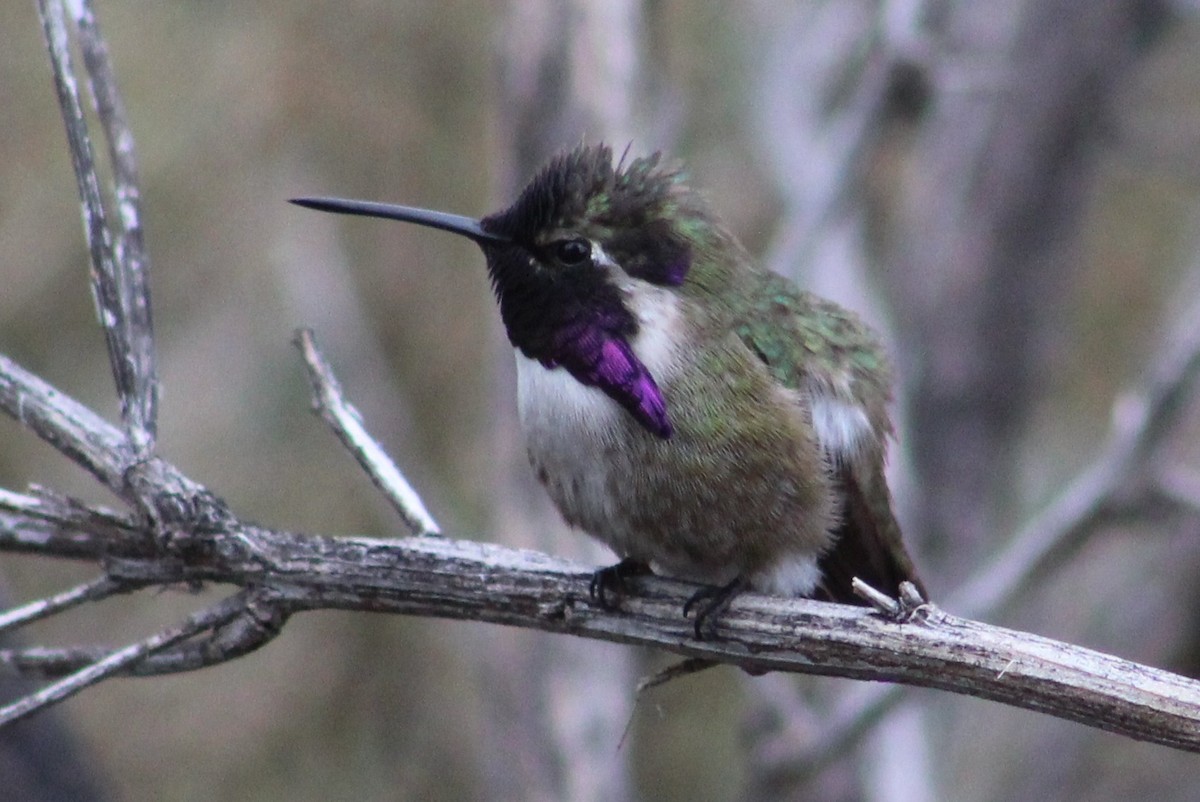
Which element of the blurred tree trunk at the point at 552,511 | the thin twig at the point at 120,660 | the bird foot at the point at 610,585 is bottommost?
the thin twig at the point at 120,660

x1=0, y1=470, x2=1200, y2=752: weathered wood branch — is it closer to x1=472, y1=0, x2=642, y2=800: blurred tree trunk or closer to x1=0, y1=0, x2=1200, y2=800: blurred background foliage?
x1=472, y1=0, x2=642, y2=800: blurred tree trunk

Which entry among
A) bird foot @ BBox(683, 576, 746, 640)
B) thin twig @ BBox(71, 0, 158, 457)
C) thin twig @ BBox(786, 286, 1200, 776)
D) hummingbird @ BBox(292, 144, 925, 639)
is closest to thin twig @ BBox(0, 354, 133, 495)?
thin twig @ BBox(71, 0, 158, 457)

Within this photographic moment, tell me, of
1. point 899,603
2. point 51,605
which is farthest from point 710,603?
point 51,605

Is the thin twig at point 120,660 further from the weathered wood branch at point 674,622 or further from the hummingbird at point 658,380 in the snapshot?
the hummingbird at point 658,380

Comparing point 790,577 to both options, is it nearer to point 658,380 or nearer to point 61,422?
point 658,380

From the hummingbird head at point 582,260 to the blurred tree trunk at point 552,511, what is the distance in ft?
7.74

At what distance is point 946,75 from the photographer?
5.91 meters

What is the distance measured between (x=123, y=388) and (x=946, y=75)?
4.13 meters

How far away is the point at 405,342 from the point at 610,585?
457 cm

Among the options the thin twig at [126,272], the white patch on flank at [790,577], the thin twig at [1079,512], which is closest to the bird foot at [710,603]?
the white patch on flank at [790,577]

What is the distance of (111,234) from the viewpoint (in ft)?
8.75

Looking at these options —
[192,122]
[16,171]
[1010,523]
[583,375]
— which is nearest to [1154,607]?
[1010,523]

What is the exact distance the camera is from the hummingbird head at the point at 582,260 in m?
3.28

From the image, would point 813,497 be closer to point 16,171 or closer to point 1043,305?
point 1043,305
